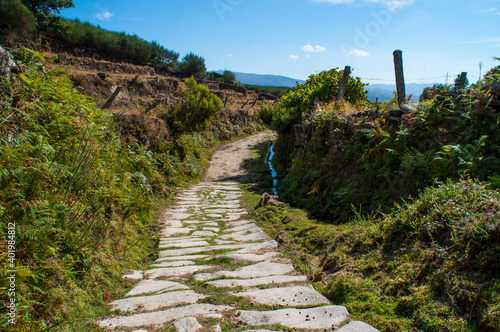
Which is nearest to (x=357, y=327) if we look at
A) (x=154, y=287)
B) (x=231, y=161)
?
(x=154, y=287)

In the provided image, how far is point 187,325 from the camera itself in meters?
2.50

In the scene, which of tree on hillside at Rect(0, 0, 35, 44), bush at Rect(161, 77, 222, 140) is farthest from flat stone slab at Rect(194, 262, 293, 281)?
tree on hillside at Rect(0, 0, 35, 44)

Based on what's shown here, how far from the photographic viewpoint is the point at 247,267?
3.94 metres

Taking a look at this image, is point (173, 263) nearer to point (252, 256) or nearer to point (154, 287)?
point (154, 287)

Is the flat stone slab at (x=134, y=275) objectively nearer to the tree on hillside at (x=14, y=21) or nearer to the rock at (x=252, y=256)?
the rock at (x=252, y=256)

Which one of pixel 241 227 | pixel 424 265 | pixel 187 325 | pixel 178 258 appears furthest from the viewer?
pixel 241 227

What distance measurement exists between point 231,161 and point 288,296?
43.3 feet

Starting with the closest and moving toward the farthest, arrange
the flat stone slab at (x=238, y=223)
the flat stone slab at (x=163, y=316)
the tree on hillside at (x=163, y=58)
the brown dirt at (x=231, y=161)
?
the flat stone slab at (x=163, y=316) → the flat stone slab at (x=238, y=223) → the brown dirt at (x=231, y=161) → the tree on hillside at (x=163, y=58)

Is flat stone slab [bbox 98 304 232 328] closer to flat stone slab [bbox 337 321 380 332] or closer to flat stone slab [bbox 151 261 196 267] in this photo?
flat stone slab [bbox 337 321 380 332]

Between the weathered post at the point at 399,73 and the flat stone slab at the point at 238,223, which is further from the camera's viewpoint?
the weathered post at the point at 399,73

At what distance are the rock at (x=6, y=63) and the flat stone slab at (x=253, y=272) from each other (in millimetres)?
4010

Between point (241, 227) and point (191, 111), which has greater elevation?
point (191, 111)

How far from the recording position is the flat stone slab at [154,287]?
3.33 m

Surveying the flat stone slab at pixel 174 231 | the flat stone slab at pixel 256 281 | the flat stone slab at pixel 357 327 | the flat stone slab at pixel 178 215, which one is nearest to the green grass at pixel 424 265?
the flat stone slab at pixel 357 327
